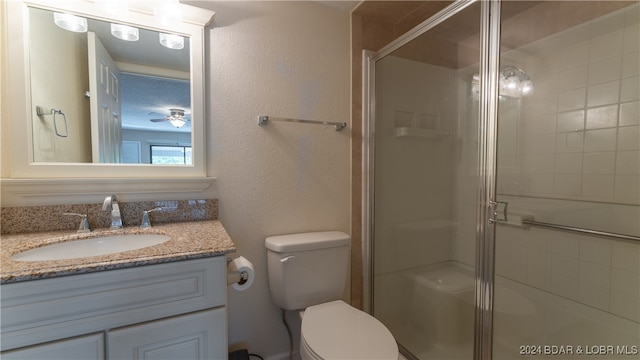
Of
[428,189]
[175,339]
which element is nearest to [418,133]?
[428,189]

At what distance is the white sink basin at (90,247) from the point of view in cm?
95

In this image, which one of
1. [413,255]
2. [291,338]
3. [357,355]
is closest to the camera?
[357,355]

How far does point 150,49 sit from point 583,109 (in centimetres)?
199

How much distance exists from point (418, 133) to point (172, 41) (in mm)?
1392

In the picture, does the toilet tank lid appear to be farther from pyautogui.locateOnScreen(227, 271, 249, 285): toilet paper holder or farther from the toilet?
pyautogui.locateOnScreen(227, 271, 249, 285): toilet paper holder

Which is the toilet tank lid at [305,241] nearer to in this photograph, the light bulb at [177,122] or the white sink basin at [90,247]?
the white sink basin at [90,247]

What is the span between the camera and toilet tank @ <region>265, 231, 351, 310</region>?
1391 millimetres

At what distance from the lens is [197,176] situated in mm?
1319

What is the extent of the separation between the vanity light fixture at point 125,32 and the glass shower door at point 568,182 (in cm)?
161

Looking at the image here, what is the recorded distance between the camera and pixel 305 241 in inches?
56.1

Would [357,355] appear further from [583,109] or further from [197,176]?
[583,109]

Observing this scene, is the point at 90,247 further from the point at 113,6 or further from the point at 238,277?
the point at 113,6

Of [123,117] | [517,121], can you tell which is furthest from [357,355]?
[123,117]

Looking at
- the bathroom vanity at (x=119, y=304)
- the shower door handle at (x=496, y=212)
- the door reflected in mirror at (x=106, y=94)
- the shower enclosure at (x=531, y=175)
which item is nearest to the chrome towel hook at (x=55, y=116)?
the door reflected in mirror at (x=106, y=94)
